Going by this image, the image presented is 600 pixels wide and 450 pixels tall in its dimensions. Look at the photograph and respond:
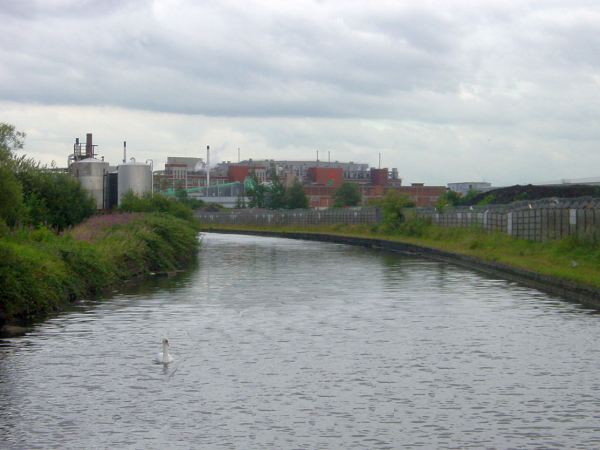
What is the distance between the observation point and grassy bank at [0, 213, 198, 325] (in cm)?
1964

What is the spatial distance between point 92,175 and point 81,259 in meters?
38.9

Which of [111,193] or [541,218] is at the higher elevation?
[111,193]

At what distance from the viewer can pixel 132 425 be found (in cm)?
1009

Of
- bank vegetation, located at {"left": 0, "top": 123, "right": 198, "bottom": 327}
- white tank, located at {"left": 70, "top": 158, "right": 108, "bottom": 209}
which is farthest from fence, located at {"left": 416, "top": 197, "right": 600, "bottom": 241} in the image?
white tank, located at {"left": 70, "top": 158, "right": 108, "bottom": 209}

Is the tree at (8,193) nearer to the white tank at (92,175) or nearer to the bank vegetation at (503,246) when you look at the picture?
the bank vegetation at (503,246)

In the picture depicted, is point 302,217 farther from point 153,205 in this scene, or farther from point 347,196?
point 347,196

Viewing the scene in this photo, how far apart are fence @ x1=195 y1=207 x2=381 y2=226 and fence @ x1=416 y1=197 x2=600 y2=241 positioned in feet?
87.8

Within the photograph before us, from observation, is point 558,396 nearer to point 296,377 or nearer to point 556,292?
point 296,377

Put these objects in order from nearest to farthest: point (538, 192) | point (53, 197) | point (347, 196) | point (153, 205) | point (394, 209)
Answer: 1. point (53, 197)
2. point (153, 205)
3. point (394, 209)
4. point (538, 192)
5. point (347, 196)

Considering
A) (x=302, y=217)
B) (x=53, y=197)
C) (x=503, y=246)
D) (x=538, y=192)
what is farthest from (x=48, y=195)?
(x=302, y=217)

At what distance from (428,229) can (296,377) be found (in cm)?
5099

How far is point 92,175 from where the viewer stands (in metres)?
63.3

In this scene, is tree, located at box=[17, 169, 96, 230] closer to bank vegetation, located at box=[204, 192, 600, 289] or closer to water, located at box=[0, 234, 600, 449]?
bank vegetation, located at box=[204, 192, 600, 289]

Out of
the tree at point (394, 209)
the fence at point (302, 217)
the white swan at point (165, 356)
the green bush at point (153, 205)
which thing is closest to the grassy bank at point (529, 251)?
the tree at point (394, 209)
